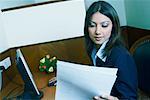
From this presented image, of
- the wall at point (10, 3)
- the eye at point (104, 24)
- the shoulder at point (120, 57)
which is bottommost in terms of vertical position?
the shoulder at point (120, 57)

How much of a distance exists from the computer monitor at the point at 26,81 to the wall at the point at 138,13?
1.01m

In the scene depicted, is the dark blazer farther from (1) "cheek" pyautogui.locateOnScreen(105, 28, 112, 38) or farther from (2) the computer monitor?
(2) the computer monitor

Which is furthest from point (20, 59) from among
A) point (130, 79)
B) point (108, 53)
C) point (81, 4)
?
→ point (81, 4)

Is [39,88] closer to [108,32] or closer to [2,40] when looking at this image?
[2,40]

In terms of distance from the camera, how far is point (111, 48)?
106 cm

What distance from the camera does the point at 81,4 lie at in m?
1.70

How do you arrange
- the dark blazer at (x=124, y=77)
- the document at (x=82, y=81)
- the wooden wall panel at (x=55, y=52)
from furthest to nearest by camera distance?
the wooden wall panel at (x=55, y=52)
the dark blazer at (x=124, y=77)
the document at (x=82, y=81)

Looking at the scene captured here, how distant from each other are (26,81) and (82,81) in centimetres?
50

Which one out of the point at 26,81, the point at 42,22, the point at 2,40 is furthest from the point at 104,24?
the point at 2,40

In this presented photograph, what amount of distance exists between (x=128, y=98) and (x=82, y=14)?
0.89 meters

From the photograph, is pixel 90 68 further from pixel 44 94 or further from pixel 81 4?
pixel 81 4

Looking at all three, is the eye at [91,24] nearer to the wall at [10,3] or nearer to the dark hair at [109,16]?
the dark hair at [109,16]

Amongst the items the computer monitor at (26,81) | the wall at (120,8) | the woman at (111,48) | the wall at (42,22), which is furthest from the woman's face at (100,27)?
the wall at (120,8)

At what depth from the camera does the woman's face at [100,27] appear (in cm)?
103
